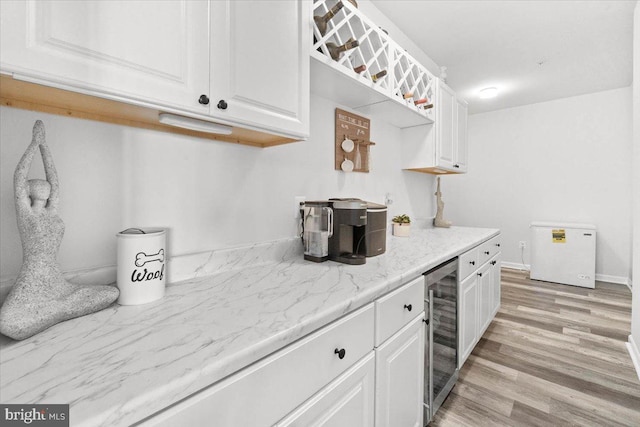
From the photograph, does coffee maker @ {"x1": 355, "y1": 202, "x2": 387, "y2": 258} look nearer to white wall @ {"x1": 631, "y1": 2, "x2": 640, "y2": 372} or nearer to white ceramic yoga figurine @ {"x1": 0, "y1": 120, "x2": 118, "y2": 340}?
white ceramic yoga figurine @ {"x1": 0, "y1": 120, "x2": 118, "y2": 340}

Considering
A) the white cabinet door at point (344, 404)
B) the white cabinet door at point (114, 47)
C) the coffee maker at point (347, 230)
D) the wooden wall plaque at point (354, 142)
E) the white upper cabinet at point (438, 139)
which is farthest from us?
the white upper cabinet at point (438, 139)

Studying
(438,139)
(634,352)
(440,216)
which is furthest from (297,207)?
(634,352)

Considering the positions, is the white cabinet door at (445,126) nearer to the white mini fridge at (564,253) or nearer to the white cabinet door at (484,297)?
the white cabinet door at (484,297)

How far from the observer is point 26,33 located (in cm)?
55

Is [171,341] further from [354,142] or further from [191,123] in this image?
[354,142]

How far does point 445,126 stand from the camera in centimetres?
245

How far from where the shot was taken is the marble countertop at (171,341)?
44cm

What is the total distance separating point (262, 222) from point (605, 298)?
4037 millimetres

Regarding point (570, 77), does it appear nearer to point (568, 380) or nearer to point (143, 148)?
point (568, 380)

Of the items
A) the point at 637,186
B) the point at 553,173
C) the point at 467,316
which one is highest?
the point at 553,173

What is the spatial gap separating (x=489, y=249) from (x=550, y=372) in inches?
34.9

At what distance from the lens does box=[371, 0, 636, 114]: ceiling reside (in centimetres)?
212

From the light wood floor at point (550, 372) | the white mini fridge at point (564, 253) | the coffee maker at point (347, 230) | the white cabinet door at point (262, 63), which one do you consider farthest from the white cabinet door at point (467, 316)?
the white mini fridge at point (564, 253)

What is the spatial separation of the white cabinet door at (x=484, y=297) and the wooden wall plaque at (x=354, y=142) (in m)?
1.16
